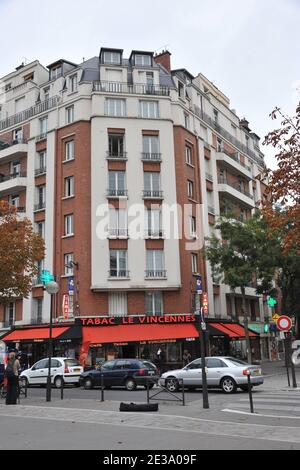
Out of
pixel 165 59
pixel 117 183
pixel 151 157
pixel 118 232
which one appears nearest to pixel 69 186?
pixel 117 183

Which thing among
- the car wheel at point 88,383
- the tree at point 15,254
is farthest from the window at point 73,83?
the car wheel at point 88,383

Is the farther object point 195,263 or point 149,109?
point 149,109

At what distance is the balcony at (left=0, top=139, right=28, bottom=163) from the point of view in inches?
1473

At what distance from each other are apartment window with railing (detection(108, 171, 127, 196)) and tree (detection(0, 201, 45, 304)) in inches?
406

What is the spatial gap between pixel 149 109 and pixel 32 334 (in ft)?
57.2

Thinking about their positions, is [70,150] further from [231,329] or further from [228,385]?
[228,385]

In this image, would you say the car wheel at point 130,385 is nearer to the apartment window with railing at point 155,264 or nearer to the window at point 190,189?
the apartment window with railing at point 155,264

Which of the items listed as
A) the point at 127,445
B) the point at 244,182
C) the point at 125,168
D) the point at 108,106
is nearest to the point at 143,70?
the point at 108,106

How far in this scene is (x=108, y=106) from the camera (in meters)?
35.3

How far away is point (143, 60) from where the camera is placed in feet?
125

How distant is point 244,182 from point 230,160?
5089 mm

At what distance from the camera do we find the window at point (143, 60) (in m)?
37.8

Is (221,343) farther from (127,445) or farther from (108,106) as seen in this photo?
(127,445)

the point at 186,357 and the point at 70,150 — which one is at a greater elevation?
the point at 70,150
